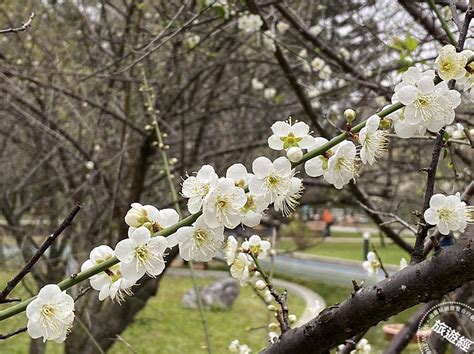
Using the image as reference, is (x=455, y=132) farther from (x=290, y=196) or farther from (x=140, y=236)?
(x=140, y=236)

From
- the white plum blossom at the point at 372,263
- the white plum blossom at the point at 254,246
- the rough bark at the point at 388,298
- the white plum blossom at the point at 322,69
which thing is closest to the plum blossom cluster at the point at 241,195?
the rough bark at the point at 388,298

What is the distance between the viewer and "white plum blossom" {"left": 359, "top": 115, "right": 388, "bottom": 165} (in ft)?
2.72

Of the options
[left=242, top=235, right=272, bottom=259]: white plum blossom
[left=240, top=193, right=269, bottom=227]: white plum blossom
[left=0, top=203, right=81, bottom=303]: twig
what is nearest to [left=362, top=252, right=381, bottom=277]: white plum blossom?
[left=242, top=235, right=272, bottom=259]: white plum blossom

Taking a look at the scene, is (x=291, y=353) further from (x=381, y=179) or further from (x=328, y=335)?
(x=381, y=179)

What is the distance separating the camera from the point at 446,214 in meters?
0.99

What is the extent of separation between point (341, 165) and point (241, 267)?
0.47m

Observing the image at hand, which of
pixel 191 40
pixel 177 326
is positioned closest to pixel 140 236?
pixel 191 40

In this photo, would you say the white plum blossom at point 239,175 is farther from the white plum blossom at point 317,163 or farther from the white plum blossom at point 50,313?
the white plum blossom at point 50,313

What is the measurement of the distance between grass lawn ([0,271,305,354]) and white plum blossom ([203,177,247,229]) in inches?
35.6

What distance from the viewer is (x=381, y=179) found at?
4.79m

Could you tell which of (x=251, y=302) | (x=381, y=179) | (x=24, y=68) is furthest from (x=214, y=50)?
(x=251, y=302)

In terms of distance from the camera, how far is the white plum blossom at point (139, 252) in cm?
76

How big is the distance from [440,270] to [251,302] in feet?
25.8

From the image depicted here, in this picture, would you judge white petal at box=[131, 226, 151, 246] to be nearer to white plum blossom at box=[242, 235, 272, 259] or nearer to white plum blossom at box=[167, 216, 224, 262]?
white plum blossom at box=[167, 216, 224, 262]
